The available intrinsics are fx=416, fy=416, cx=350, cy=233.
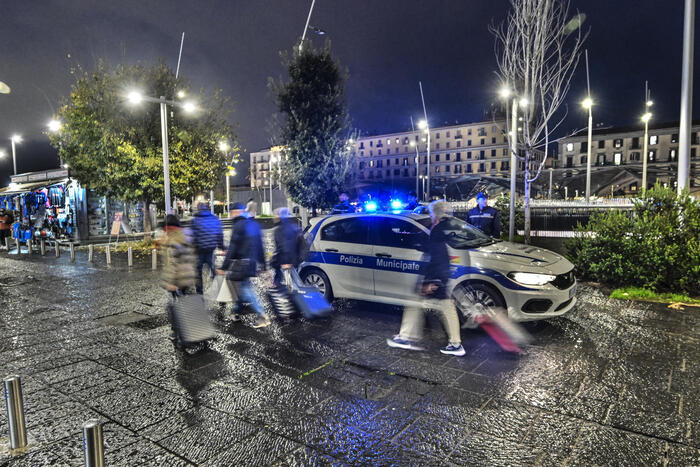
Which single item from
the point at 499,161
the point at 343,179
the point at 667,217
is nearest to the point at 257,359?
the point at 667,217

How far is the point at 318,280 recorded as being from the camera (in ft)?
24.6

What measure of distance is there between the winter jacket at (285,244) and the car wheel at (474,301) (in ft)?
8.32

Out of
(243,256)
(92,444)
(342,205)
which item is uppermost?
(342,205)

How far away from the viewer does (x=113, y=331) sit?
6.46m

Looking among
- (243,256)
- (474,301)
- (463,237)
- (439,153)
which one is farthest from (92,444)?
(439,153)

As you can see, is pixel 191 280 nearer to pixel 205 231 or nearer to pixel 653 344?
pixel 205 231

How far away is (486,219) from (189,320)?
663 cm

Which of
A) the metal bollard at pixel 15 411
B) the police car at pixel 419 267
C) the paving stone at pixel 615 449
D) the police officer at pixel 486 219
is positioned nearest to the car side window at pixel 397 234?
the police car at pixel 419 267

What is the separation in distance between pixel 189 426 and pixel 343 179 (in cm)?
1321

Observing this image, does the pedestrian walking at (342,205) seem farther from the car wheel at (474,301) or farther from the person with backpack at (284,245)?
the car wheel at (474,301)

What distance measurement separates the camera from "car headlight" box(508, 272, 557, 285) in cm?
570

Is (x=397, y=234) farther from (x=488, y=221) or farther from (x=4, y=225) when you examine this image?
(x=4, y=225)

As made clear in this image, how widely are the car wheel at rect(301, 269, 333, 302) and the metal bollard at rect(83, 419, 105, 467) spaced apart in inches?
193

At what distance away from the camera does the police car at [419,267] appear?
571 cm
